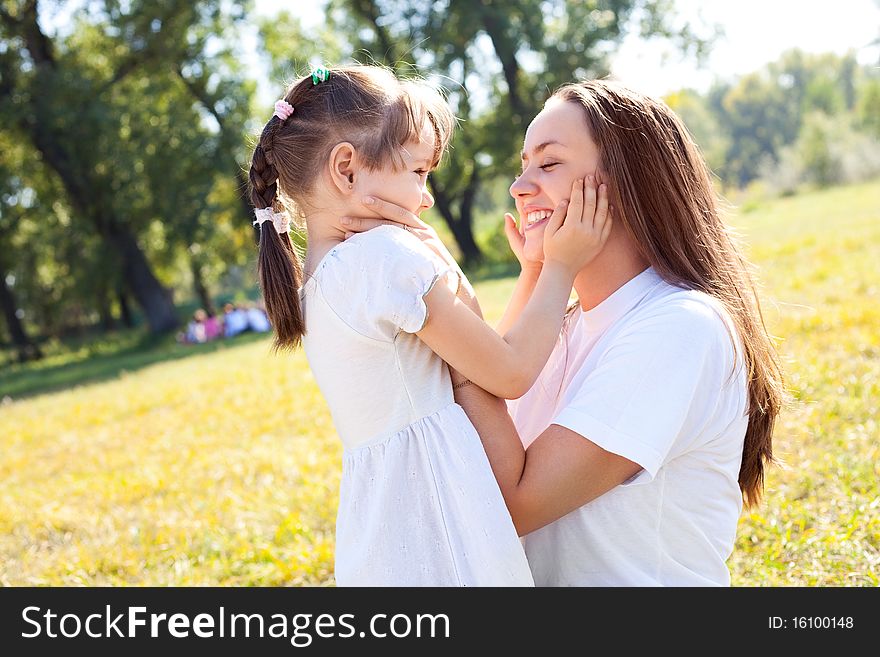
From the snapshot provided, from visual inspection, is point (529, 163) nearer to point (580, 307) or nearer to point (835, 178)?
point (580, 307)

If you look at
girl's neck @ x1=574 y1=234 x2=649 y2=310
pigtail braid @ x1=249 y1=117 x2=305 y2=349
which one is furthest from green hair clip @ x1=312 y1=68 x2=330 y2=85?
girl's neck @ x1=574 y1=234 x2=649 y2=310

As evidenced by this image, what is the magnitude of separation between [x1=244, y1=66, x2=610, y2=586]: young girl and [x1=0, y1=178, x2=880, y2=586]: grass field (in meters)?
1.20

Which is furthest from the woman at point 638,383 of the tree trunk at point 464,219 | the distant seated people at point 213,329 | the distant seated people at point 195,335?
the tree trunk at point 464,219

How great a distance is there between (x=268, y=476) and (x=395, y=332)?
427cm

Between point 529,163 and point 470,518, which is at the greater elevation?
point 529,163

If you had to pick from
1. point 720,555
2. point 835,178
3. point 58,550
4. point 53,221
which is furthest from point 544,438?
point 835,178

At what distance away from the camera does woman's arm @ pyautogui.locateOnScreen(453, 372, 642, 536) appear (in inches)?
80.2

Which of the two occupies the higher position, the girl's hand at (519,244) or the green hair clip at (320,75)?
the green hair clip at (320,75)

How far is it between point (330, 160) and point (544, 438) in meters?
0.96

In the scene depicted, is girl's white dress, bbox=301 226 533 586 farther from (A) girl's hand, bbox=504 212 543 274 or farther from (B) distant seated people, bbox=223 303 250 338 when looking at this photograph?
(B) distant seated people, bbox=223 303 250 338

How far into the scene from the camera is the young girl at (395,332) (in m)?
2.08

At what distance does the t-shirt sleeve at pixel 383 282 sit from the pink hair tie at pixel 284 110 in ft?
1.58

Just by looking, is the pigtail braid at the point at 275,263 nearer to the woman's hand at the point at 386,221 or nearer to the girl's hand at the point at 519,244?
the woman's hand at the point at 386,221
